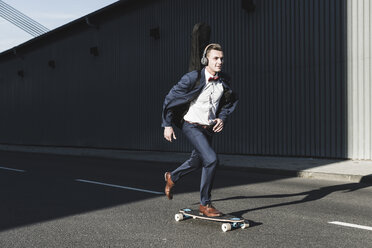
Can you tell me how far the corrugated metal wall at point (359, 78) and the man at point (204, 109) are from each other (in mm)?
8594

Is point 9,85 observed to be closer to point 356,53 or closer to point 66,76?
point 66,76

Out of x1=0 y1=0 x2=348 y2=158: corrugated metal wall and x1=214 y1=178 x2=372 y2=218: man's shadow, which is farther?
x1=0 y1=0 x2=348 y2=158: corrugated metal wall

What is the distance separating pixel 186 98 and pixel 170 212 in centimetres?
177

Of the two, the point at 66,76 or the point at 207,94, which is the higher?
the point at 66,76

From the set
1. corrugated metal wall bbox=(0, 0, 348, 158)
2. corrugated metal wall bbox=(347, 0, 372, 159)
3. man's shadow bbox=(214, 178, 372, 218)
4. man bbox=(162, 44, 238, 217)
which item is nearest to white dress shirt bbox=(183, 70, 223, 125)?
man bbox=(162, 44, 238, 217)

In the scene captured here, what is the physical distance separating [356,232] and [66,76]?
24.6 m

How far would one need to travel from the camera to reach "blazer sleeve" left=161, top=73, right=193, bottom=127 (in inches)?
212

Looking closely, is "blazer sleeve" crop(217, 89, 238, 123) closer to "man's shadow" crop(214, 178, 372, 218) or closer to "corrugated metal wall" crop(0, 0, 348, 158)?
"man's shadow" crop(214, 178, 372, 218)

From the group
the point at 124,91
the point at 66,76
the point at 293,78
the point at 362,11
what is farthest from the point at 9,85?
the point at 362,11

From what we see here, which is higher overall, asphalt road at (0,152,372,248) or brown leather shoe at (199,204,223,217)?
brown leather shoe at (199,204,223,217)

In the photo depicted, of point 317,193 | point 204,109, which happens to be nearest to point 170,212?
point 204,109

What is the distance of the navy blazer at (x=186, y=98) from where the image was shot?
5.39 meters

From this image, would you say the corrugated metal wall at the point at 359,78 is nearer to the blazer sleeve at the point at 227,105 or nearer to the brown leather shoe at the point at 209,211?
the blazer sleeve at the point at 227,105

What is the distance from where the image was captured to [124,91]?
22.6 m
